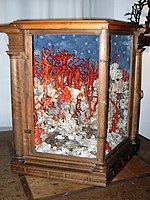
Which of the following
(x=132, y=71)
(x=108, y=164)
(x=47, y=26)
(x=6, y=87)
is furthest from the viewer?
(x=6, y=87)

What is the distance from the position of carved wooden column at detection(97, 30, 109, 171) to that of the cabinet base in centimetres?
4

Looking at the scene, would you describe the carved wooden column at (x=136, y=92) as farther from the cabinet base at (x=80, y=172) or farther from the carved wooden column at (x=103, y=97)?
the carved wooden column at (x=103, y=97)

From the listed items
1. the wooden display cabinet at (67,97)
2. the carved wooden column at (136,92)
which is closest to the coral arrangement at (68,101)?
the wooden display cabinet at (67,97)

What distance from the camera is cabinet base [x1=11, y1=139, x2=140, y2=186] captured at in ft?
4.01

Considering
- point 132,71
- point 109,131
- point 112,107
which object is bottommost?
point 109,131

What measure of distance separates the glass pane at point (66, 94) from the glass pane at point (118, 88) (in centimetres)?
10

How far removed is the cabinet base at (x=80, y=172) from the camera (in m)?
1.22

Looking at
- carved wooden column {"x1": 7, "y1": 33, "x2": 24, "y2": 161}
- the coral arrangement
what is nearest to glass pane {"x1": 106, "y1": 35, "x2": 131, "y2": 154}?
the coral arrangement

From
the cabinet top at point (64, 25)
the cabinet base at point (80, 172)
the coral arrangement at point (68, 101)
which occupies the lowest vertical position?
the cabinet base at point (80, 172)

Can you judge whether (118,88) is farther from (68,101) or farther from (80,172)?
(80,172)

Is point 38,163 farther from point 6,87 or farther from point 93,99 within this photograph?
point 6,87

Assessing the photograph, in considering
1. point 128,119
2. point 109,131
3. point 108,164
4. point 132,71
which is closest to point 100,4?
point 132,71

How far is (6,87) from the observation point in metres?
1.99

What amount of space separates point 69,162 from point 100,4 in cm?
132
